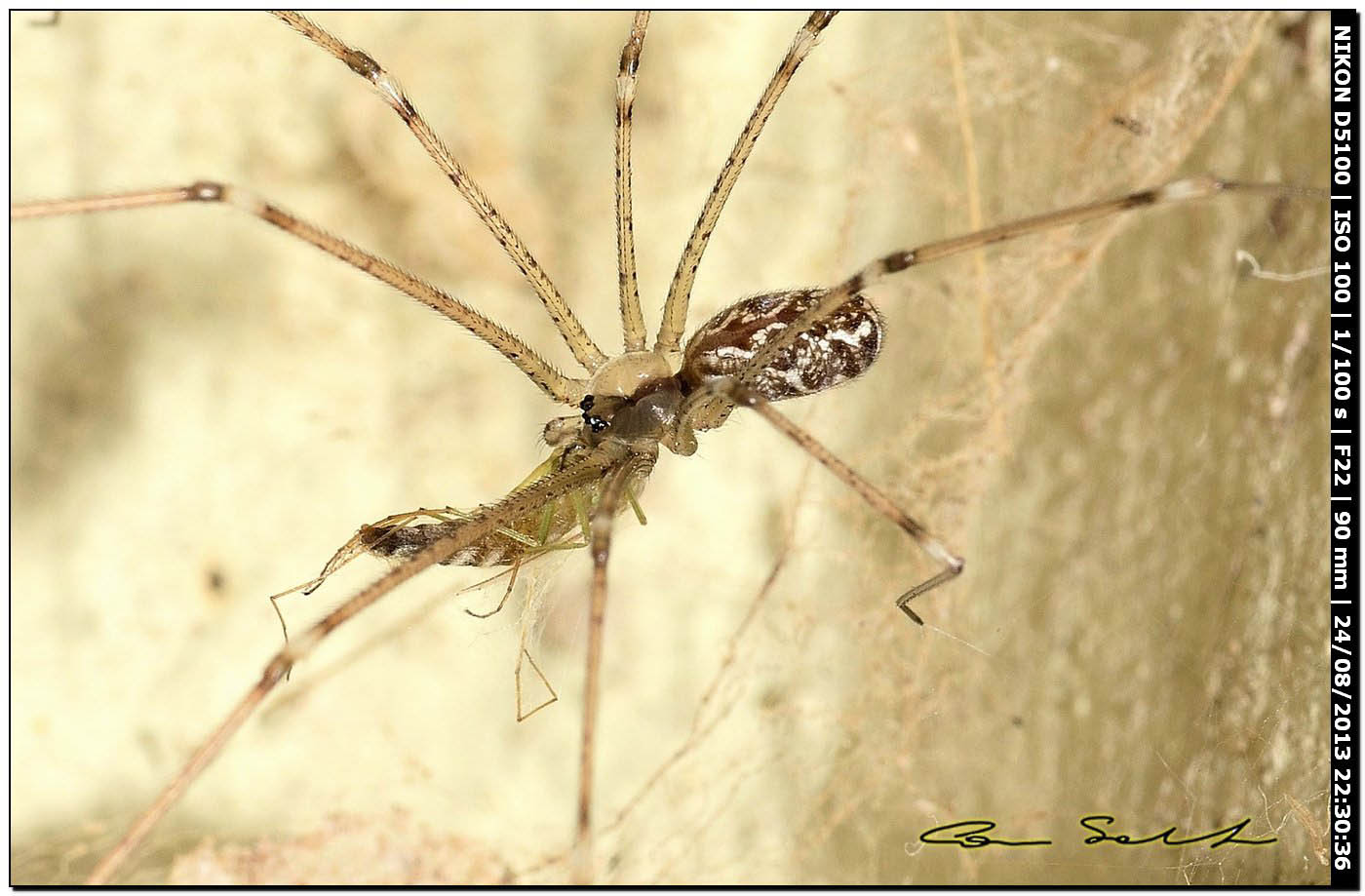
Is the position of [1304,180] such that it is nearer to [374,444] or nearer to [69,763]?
[374,444]

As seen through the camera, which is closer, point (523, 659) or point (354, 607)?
point (354, 607)

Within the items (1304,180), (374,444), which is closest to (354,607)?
(374,444)

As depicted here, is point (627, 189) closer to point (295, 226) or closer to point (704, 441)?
point (295, 226)

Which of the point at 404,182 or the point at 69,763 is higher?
the point at 404,182

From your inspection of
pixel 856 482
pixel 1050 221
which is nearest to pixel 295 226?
pixel 856 482
